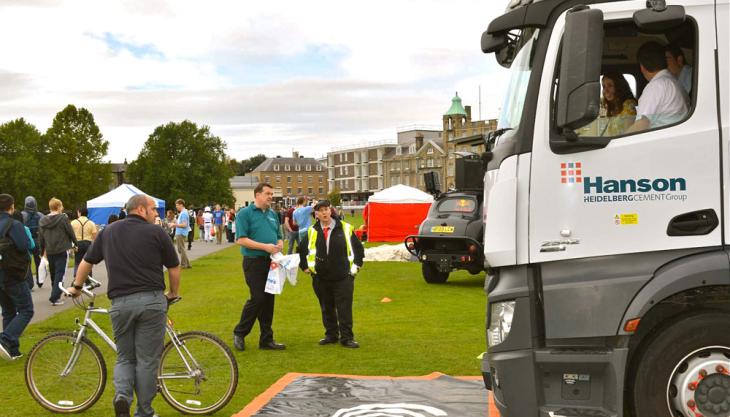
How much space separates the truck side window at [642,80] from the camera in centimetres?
464

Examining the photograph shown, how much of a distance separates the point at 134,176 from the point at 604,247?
9521 centimetres

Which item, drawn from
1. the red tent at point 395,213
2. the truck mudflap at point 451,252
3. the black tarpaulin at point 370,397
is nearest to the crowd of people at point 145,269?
the black tarpaulin at point 370,397

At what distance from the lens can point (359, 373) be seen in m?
8.18

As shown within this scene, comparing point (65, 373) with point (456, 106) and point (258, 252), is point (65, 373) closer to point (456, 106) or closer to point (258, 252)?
point (258, 252)

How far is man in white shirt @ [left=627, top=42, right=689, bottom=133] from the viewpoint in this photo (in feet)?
15.2

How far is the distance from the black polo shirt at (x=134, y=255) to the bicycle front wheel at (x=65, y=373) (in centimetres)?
103

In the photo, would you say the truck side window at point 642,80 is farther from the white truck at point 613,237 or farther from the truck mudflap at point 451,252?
the truck mudflap at point 451,252

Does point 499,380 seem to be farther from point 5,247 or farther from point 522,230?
point 5,247

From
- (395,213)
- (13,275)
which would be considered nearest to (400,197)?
(395,213)

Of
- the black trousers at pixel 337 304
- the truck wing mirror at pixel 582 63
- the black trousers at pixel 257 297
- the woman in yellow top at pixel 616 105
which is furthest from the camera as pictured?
the black trousers at pixel 337 304

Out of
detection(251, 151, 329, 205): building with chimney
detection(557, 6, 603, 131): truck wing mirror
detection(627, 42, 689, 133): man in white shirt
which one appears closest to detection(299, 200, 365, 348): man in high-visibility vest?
detection(627, 42, 689, 133): man in white shirt

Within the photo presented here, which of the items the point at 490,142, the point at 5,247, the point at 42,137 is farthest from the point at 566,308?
the point at 42,137

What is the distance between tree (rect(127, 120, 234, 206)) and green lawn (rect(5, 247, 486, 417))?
75708 millimetres

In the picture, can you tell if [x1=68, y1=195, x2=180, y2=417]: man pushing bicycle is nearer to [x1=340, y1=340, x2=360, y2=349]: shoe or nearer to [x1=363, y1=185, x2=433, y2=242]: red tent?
[x1=340, y1=340, x2=360, y2=349]: shoe
